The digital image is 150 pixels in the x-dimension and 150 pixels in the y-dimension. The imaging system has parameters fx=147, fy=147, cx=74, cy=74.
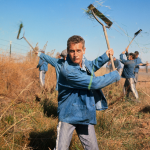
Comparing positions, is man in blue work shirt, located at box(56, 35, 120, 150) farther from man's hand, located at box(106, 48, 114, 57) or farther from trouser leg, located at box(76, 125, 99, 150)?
man's hand, located at box(106, 48, 114, 57)

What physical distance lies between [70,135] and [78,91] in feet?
1.58

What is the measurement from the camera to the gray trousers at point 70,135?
5.02 feet

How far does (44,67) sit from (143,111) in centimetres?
420

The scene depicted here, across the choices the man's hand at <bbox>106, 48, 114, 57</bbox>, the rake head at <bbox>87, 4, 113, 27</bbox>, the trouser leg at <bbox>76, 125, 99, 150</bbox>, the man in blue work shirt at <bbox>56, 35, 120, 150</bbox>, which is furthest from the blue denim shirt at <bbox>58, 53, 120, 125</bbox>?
the rake head at <bbox>87, 4, 113, 27</bbox>

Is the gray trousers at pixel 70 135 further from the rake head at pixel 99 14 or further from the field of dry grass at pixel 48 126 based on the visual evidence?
the rake head at pixel 99 14

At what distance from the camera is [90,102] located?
5.17 feet

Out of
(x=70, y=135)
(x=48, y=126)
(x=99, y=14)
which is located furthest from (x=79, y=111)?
(x=48, y=126)

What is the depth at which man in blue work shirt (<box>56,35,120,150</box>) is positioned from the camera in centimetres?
148

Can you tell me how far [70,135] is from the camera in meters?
1.59

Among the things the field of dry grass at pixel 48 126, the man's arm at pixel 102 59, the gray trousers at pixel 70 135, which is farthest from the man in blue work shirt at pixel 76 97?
the field of dry grass at pixel 48 126

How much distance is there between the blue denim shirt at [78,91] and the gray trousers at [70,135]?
0.09 m

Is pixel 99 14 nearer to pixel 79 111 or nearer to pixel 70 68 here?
pixel 70 68

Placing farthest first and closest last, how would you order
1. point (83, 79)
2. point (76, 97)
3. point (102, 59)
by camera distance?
point (102, 59) < point (76, 97) < point (83, 79)

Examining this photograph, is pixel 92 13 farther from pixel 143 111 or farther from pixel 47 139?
pixel 143 111
